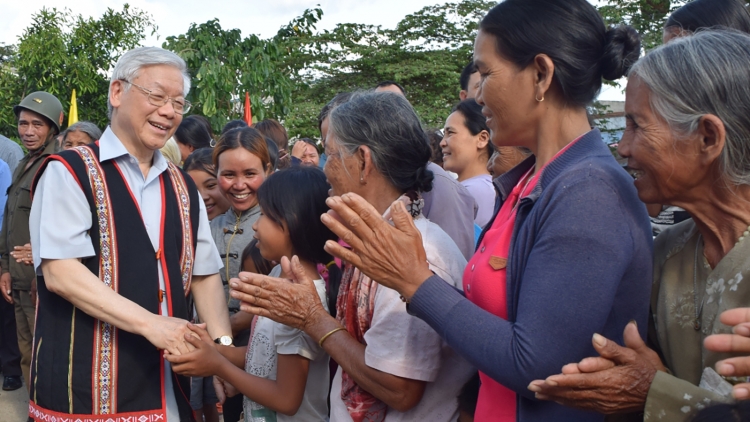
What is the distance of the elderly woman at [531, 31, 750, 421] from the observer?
1401 millimetres

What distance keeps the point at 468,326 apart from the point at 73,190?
1.53 metres

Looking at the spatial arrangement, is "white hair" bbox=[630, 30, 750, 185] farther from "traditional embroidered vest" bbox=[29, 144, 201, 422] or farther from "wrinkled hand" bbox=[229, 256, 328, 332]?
"traditional embroidered vest" bbox=[29, 144, 201, 422]

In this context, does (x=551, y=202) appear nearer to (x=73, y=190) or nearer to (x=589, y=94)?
(x=589, y=94)

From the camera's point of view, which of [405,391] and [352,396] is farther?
[352,396]

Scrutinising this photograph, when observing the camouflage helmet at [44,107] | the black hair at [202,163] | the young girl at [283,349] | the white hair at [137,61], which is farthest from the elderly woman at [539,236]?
the camouflage helmet at [44,107]

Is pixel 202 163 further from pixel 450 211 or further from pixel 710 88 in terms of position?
pixel 710 88

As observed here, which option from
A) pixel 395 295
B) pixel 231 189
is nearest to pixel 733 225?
pixel 395 295

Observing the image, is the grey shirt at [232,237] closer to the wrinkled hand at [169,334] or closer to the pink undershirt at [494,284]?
the wrinkled hand at [169,334]

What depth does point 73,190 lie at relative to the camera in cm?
225

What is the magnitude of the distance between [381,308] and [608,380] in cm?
73

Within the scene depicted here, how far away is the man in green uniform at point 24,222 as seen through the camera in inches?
206

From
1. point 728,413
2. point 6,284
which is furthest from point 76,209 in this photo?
point 6,284

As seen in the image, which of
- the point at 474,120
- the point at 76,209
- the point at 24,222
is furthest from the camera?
the point at 24,222

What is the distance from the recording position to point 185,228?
2.56 metres
